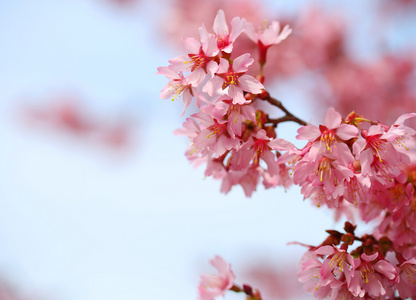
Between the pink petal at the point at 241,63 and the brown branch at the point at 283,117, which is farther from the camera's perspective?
the brown branch at the point at 283,117

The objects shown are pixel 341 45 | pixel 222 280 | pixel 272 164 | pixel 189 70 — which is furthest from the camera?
pixel 341 45

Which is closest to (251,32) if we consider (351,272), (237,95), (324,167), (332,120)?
(237,95)

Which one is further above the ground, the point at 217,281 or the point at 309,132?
the point at 309,132

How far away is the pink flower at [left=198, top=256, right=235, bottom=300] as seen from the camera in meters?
2.26

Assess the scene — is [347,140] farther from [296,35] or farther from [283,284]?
[283,284]

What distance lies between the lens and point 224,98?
173 centimetres

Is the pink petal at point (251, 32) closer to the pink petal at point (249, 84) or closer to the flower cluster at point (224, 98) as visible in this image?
the flower cluster at point (224, 98)

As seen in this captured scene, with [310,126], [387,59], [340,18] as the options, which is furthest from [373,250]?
[340,18]

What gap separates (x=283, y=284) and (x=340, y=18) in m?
5.85

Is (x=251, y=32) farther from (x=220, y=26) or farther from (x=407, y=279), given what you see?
(x=407, y=279)

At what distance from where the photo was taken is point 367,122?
1777mm

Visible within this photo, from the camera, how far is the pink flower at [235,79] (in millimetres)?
1746

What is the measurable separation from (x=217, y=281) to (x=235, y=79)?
106 cm

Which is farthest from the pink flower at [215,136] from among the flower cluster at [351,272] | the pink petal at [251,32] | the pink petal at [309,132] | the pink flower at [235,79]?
the pink petal at [251,32]
